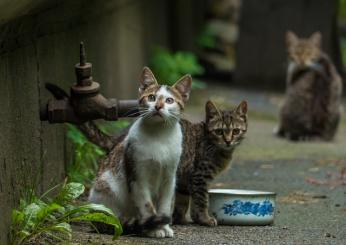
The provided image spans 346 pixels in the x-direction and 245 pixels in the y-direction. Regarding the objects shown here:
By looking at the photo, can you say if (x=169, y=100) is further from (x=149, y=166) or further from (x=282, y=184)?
(x=282, y=184)

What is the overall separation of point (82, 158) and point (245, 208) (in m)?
1.54

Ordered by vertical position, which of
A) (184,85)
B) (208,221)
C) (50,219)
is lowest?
(208,221)

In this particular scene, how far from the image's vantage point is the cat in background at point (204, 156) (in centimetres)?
603

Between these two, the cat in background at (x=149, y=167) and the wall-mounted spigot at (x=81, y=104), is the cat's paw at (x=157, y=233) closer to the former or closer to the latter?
the cat in background at (x=149, y=167)

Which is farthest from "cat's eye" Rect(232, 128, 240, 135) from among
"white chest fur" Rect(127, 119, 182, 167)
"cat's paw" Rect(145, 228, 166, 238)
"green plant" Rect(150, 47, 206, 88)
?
"green plant" Rect(150, 47, 206, 88)

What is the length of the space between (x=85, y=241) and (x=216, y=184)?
8.46 feet

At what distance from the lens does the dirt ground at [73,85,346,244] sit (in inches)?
214

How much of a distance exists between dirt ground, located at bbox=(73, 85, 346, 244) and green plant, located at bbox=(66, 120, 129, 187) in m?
1.10

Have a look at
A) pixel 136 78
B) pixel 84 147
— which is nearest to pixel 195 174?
pixel 84 147

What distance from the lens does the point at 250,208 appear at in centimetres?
586

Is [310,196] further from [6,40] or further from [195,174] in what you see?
[6,40]

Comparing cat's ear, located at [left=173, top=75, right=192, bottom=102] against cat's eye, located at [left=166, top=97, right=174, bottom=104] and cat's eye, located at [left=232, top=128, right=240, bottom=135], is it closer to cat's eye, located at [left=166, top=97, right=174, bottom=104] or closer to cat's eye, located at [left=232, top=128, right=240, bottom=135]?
cat's eye, located at [left=166, top=97, right=174, bottom=104]

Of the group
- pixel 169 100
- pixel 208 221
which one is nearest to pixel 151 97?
pixel 169 100

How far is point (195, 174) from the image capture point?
6.07m
